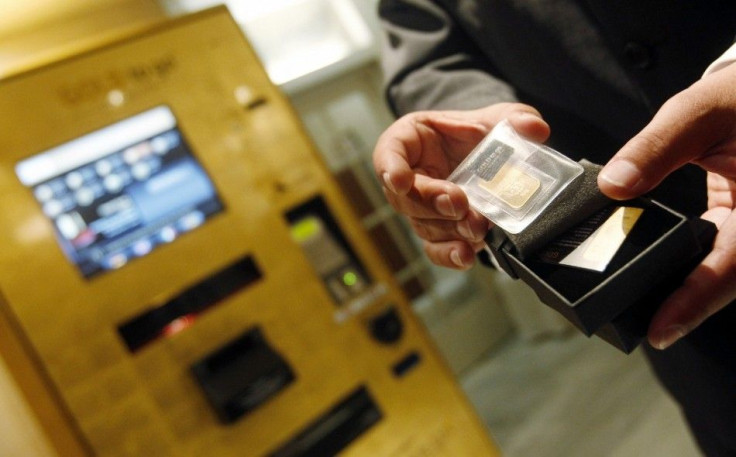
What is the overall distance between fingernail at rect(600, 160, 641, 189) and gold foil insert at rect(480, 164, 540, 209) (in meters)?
0.12

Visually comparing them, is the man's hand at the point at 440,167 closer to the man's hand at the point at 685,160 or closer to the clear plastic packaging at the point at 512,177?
the clear plastic packaging at the point at 512,177

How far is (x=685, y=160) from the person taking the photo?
1.81 feet

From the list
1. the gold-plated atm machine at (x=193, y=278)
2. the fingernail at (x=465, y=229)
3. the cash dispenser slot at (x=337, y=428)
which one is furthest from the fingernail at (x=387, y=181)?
the cash dispenser slot at (x=337, y=428)

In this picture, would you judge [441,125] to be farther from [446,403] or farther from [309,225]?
[446,403]

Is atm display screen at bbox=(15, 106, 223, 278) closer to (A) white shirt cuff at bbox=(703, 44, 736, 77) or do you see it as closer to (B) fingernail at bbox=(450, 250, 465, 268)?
(B) fingernail at bbox=(450, 250, 465, 268)

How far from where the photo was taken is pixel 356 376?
1566mm

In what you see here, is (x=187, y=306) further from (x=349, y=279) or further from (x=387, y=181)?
(x=387, y=181)

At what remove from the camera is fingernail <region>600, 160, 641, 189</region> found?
53 centimetres

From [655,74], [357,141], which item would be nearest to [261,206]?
[655,74]

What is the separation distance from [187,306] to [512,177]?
993 mm

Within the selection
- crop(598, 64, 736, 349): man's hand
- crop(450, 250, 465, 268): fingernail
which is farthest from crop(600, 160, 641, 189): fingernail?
crop(450, 250, 465, 268): fingernail

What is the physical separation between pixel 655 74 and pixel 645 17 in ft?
0.27

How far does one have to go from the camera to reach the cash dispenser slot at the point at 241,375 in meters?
1.38

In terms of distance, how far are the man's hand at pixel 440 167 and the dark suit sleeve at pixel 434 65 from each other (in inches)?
3.5
